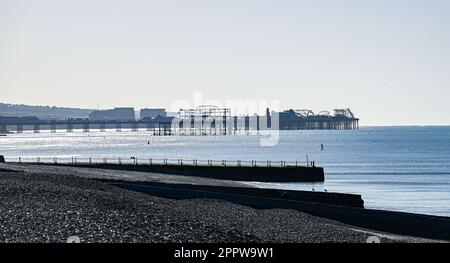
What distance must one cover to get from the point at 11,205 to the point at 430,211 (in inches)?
1430

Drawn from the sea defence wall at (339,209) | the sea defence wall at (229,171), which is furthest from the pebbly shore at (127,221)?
the sea defence wall at (229,171)

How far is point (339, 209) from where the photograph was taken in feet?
138

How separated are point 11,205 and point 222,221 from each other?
876 centimetres

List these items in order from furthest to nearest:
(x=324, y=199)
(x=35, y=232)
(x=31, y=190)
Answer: (x=324, y=199), (x=31, y=190), (x=35, y=232)

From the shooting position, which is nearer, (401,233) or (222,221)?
(222,221)

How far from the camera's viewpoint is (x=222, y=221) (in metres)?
33.8

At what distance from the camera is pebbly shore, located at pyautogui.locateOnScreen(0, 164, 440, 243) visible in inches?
940

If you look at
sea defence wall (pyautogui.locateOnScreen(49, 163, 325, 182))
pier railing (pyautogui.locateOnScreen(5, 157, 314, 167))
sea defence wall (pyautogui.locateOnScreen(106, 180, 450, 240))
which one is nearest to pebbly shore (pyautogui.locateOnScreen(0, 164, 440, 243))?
sea defence wall (pyautogui.locateOnScreen(106, 180, 450, 240))

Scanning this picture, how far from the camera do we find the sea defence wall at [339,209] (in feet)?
128

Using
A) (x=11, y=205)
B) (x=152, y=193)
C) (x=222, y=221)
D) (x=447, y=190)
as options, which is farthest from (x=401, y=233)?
(x=447, y=190)

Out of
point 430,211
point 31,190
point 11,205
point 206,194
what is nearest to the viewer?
point 11,205

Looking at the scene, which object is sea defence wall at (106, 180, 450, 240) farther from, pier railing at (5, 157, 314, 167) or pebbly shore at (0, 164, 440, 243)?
pier railing at (5, 157, 314, 167)
